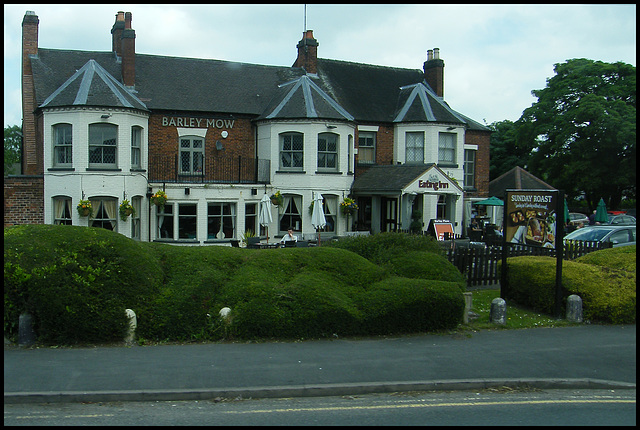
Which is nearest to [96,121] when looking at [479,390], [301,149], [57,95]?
[57,95]

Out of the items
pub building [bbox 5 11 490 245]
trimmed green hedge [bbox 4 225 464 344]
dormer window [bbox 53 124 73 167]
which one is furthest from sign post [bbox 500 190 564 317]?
dormer window [bbox 53 124 73 167]

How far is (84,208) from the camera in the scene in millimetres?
22719

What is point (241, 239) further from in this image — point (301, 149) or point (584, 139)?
point (584, 139)

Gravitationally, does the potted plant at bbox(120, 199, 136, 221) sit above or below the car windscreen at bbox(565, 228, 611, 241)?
above

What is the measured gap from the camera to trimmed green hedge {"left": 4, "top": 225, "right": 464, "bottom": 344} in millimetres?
10391

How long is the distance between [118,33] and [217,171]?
8040 millimetres

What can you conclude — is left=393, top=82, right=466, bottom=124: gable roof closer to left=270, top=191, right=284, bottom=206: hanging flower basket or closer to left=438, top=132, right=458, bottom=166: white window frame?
left=438, top=132, right=458, bottom=166: white window frame

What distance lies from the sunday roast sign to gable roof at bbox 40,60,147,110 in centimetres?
1625

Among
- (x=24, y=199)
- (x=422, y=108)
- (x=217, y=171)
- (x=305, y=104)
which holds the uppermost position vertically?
(x=422, y=108)

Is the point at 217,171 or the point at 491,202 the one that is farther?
the point at 491,202

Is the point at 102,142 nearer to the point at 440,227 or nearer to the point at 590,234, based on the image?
the point at 440,227

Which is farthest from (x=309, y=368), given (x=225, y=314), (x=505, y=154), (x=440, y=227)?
(x=505, y=154)

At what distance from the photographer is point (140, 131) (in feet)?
83.6

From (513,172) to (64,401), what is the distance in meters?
33.6
